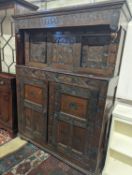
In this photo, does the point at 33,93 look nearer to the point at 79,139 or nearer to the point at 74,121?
the point at 74,121

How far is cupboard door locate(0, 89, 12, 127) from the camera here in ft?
7.40

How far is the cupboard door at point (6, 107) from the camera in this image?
2.26 metres

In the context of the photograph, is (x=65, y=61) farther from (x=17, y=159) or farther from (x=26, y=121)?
(x=17, y=159)

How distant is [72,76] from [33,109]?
2.70ft

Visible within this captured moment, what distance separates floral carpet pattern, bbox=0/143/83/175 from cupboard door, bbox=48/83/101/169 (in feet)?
0.58

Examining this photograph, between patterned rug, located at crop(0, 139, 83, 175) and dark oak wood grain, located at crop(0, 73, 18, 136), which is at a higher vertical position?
dark oak wood grain, located at crop(0, 73, 18, 136)

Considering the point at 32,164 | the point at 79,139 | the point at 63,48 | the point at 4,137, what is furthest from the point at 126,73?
the point at 4,137

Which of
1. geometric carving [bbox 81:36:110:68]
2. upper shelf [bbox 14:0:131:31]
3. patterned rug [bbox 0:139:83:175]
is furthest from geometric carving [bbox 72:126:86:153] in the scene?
upper shelf [bbox 14:0:131:31]

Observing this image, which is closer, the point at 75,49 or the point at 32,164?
the point at 75,49

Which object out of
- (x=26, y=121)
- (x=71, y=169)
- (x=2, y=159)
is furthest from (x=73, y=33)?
(x=2, y=159)

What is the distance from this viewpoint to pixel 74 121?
1657 millimetres

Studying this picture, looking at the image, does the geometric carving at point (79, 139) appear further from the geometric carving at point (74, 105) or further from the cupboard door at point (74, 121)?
the geometric carving at point (74, 105)

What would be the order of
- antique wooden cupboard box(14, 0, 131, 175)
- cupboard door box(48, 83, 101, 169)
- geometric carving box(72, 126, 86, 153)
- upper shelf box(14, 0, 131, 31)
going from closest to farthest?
1. upper shelf box(14, 0, 131, 31)
2. antique wooden cupboard box(14, 0, 131, 175)
3. cupboard door box(48, 83, 101, 169)
4. geometric carving box(72, 126, 86, 153)

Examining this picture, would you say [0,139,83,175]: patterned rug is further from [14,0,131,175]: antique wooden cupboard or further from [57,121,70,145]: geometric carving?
[57,121,70,145]: geometric carving
